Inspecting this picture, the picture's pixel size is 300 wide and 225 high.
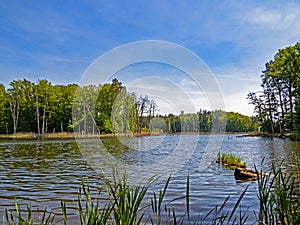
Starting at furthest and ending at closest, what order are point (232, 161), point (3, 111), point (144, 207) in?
point (3, 111), point (232, 161), point (144, 207)

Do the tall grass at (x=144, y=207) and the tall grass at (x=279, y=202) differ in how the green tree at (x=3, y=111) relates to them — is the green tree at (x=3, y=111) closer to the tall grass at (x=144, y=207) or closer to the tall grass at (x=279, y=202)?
the tall grass at (x=144, y=207)

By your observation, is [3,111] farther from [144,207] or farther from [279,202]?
[279,202]

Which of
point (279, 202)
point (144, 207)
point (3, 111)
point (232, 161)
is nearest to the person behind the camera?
point (144, 207)

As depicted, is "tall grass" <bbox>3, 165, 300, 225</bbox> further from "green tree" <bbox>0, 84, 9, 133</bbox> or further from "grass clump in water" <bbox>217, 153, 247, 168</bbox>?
"green tree" <bbox>0, 84, 9, 133</bbox>

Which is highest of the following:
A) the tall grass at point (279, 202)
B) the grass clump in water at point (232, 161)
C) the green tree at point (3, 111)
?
the green tree at point (3, 111)

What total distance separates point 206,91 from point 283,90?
154ft

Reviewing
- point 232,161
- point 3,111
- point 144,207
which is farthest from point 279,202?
point 3,111

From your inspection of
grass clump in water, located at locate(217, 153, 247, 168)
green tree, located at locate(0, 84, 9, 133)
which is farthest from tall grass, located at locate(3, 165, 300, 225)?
green tree, located at locate(0, 84, 9, 133)

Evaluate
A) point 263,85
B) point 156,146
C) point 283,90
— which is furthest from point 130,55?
point 263,85

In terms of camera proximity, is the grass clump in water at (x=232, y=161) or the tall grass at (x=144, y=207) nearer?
the tall grass at (x=144, y=207)

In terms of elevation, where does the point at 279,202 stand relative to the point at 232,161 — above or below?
above

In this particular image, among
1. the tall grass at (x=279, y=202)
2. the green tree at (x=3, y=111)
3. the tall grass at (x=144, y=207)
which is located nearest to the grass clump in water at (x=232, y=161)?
the tall grass at (x=144, y=207)

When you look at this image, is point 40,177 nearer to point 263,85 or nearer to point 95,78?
point 95,78

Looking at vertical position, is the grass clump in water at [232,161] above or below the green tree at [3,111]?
below
